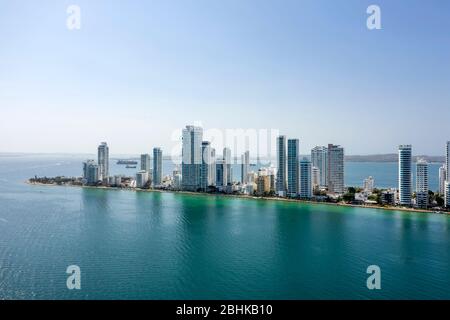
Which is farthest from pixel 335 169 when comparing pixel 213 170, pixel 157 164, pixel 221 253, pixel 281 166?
pixel 221 253

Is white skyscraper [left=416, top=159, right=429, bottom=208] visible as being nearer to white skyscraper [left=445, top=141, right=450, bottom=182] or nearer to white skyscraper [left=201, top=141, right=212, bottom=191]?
white skyscraper [left=445, top=141, right=450, bottom=182]

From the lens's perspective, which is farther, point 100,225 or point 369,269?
point 100,225

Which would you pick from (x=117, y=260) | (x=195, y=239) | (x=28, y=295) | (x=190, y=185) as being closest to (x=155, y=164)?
(x=190, y=185)

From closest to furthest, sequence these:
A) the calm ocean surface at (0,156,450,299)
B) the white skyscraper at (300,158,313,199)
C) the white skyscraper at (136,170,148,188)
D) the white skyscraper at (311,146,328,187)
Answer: the calm ocean surface at (0,156,450,299) → the white skyscraper at (300,158,313,199) → the white skyscraper at (311,146,328,187) → the white skyscraper at (136,170,148,188)

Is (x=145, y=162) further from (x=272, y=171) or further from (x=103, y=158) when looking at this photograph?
(x=272, y=171)

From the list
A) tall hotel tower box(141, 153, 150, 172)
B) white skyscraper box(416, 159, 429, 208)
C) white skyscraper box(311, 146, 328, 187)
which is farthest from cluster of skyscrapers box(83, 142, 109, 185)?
white skyscraper box(416, 159, 429, 208)
